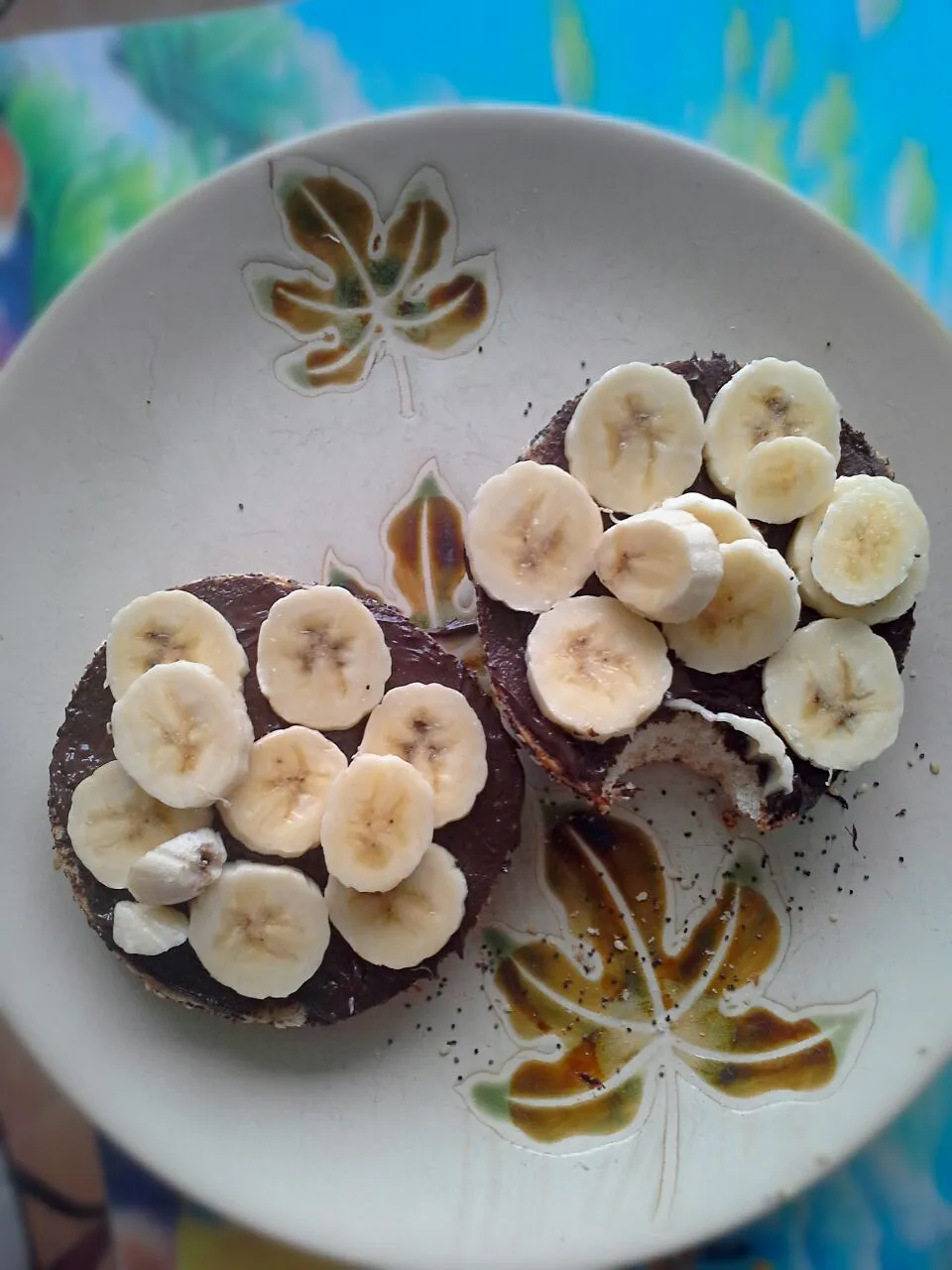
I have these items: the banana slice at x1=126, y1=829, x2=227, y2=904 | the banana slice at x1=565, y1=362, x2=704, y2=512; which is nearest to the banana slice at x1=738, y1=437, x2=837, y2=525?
the banana slice at x1=565, y1=362, x2=704, y2=512

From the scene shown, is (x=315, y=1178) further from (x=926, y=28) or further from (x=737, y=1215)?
(x=926, y=28)

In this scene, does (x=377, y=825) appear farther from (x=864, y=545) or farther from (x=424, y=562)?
(x=864, y=545)

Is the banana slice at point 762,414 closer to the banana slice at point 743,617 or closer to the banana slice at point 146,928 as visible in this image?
the banana slice at point 743,617

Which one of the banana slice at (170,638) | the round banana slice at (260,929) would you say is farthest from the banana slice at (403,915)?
the banana slice at (170,638)

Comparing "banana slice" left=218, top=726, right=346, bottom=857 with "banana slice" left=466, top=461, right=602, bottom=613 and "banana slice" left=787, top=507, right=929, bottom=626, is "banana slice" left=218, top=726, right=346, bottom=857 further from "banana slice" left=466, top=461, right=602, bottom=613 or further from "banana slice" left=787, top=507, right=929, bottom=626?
"banana slice" left=787, top=507, right=929, bottom=626

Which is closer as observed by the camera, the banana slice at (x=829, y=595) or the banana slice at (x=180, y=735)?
the banana slice at (x=180, y=735)
